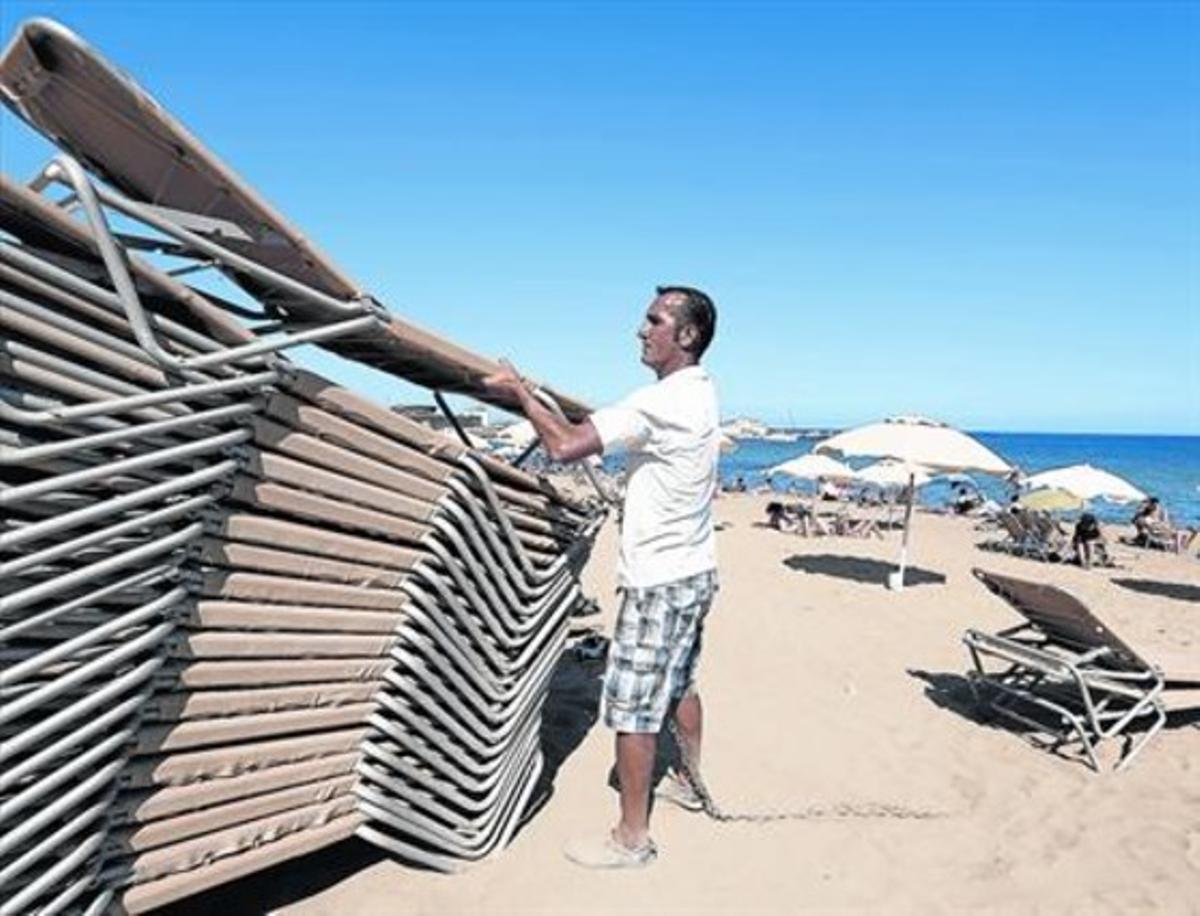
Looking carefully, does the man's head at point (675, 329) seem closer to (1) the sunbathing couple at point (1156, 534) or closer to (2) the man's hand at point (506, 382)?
(2) the man's hand at point (506, 382)

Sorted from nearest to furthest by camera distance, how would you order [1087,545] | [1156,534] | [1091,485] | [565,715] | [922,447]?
[565,715] → [922,447] → [1087,545] → [1091,485] → [1156,534]

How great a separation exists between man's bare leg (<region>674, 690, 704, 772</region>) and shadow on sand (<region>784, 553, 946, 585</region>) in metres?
9.39

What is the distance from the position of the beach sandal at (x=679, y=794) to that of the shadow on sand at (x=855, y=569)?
9.30 m

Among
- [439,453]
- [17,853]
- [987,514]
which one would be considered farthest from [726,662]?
[987,514]

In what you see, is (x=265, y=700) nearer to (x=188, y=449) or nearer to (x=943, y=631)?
(x=188, y=449)

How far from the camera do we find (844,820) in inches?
172

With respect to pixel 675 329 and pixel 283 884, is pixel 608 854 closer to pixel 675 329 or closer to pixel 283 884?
pixel 283 884

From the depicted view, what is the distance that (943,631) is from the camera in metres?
9.54

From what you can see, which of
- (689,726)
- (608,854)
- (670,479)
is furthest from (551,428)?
(689,726)

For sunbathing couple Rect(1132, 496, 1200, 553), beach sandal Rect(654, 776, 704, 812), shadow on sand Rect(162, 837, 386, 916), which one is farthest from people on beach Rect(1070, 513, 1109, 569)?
shadow on sand Rect(162, 837, 386, 916)

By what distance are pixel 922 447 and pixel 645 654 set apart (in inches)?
373

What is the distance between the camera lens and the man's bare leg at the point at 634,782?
3.68 m

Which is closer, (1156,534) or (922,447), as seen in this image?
(922,447)

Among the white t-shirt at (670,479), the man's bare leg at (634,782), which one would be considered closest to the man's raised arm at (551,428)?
the white t-shirt at (670,479)
